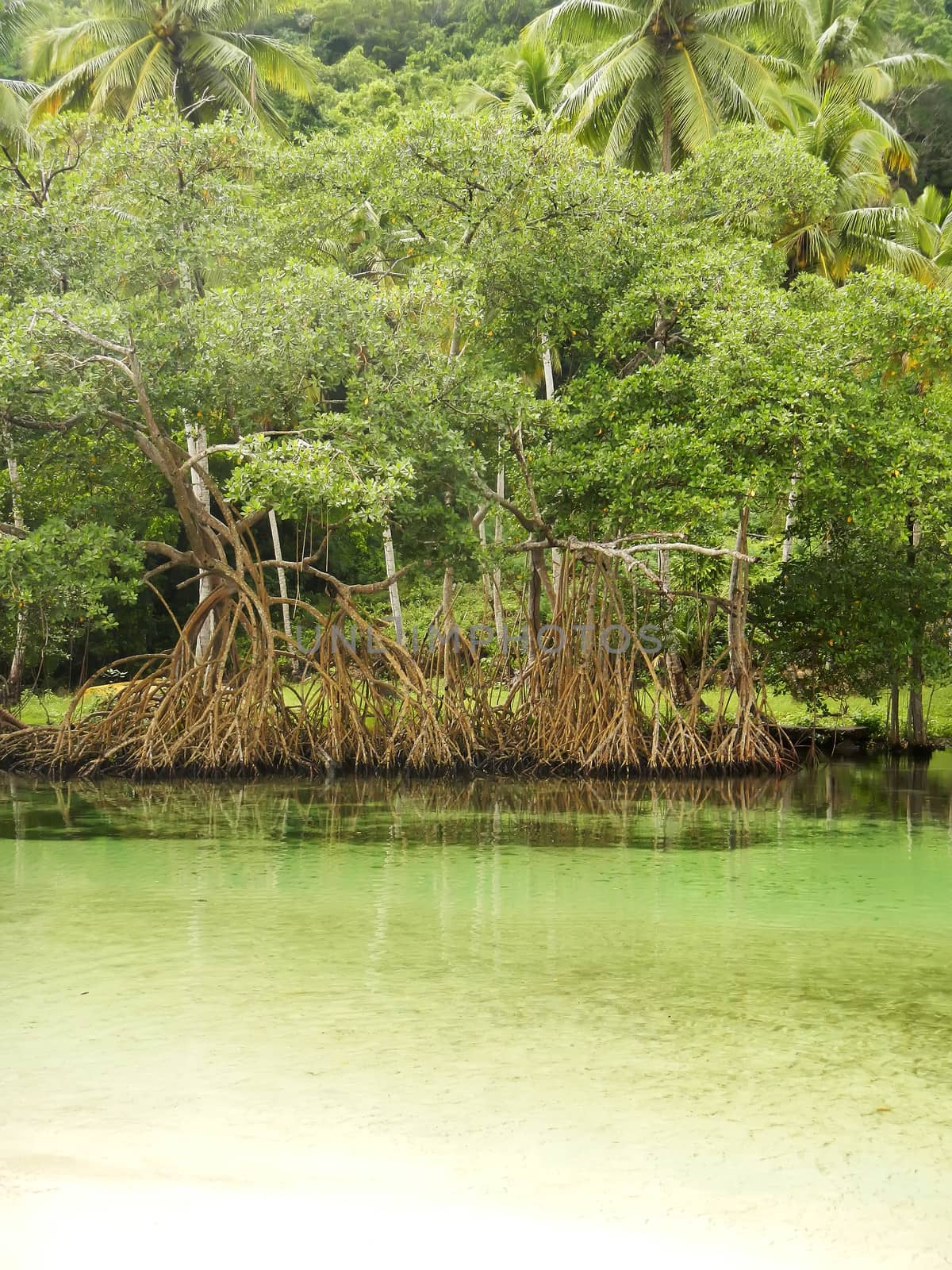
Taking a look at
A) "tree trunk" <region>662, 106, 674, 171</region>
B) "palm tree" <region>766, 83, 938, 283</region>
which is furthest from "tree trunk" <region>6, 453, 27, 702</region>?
"palm tree" <region>766, 83, 938, 283</region>

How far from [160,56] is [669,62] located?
659 centimetres

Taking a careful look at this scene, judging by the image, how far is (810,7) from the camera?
68.8 ft

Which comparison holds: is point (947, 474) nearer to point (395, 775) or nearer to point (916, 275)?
A: point (395, 775)

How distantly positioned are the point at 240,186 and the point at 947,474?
6.50 metres

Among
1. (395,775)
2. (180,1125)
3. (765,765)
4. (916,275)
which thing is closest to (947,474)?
(765,765)

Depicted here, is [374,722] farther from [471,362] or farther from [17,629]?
[17,629]

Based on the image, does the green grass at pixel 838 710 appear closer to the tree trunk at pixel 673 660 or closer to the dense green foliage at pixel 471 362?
the dense green foliage at pixel 471 362

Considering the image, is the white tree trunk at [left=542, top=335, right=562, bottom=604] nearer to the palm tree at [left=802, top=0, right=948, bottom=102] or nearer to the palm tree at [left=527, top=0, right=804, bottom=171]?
the palm tree at [left=527, top=0, right=804, bottom=171]

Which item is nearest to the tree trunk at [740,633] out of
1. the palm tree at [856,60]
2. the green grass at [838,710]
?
the green grass at [838,710]

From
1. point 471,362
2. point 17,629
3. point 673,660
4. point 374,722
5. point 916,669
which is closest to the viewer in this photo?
point 471,362

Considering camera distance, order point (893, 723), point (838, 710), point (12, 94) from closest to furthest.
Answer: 1. point (893, 723)
2. point (12, 94)
3. point (838, 710)

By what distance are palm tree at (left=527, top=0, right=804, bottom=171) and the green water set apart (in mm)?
10477

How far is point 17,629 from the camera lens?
14500mm

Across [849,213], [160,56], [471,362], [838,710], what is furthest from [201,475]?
[849,213]
